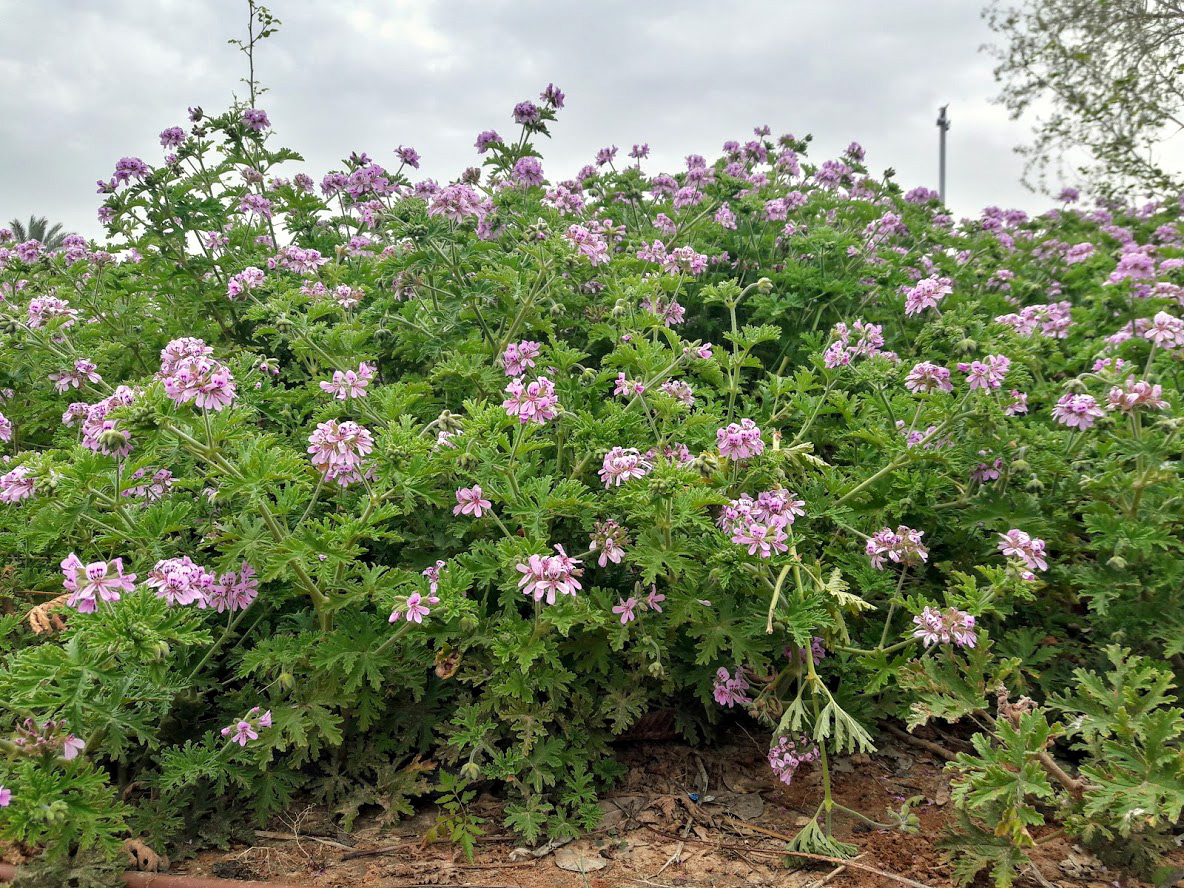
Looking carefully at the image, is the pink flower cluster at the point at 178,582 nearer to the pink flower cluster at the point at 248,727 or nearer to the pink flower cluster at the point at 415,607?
the pink flower cluster at the point at 248,727

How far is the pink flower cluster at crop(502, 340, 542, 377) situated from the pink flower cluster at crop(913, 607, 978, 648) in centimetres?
182

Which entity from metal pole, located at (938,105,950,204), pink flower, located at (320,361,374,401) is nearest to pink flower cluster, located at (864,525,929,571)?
pink flower, located at (320,361,374,401)

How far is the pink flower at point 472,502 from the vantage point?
8.73 ft

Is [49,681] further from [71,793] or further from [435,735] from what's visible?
[435,735]

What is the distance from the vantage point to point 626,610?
2643mm

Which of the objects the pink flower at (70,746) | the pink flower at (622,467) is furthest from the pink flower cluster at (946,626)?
the pink flower at (70,746)

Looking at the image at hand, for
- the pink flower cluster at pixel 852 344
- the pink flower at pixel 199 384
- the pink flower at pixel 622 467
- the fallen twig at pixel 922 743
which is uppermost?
the pink flower cluster at pixel 852 344

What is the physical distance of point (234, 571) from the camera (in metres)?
2.73

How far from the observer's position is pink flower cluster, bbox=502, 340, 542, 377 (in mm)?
3434

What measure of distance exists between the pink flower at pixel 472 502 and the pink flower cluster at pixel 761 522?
32.0 inches

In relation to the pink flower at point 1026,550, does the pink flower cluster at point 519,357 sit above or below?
above

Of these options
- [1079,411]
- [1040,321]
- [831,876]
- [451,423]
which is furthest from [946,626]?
[1040,321]

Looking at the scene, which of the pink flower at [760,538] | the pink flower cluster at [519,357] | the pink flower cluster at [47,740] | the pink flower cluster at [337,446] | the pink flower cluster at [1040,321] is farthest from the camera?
the pink flower cluster at [1040,321]

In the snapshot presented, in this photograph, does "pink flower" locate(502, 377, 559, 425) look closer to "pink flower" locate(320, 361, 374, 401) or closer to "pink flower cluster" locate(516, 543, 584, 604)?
"pink flower cluster" locate(516, 543, 584, 604)
